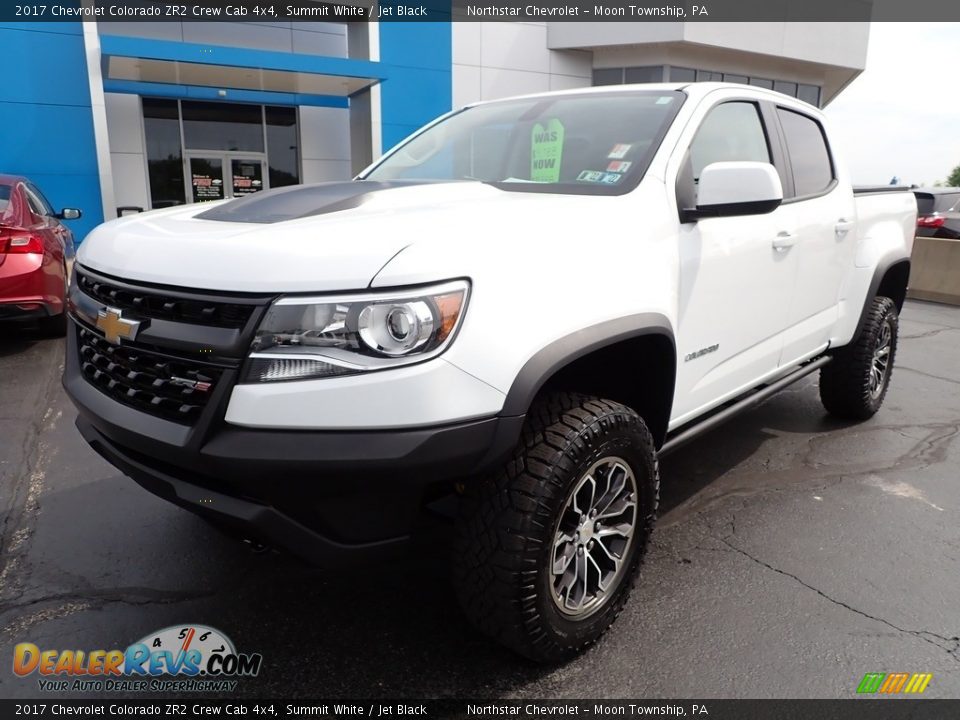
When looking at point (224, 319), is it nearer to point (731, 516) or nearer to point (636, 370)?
point (636, 370)

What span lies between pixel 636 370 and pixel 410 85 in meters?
16.9

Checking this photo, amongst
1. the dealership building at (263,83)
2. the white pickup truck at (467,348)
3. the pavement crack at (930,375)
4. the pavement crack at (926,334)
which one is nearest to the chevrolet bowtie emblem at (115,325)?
the white pickup truck at (467,348)

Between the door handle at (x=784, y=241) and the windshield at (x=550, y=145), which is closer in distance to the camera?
the windshield at (x=550, y=145)

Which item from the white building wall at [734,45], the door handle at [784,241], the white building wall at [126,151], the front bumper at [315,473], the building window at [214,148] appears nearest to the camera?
the front bumper at [315,473]

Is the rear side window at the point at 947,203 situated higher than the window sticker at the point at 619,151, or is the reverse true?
the window sticker at the point at 619,151

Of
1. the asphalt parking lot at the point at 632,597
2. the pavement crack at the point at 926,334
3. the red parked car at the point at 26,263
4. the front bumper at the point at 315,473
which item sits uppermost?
the front bumper at the point at 315,473

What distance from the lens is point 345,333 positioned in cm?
176

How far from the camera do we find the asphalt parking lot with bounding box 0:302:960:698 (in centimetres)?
227

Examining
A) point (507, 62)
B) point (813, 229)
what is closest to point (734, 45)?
point (507, 62)

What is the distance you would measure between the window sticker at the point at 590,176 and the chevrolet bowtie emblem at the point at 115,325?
161cm

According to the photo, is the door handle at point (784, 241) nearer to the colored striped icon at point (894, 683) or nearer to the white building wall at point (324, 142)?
the colored striped icon at point (894, 683)

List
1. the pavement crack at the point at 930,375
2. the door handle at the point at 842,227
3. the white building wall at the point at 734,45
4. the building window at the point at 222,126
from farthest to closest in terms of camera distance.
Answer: the white building wall at the point at 734,45 < the building window at the point at 222,126 < the pavement crack at the point at 930,375 < the door handle at the point at 842,227

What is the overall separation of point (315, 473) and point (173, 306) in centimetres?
63

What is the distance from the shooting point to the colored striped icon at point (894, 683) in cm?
222
